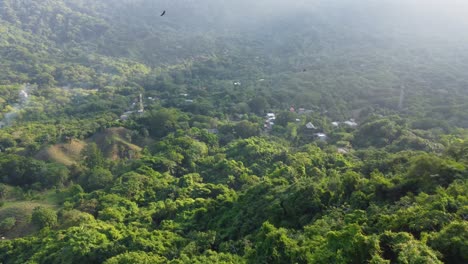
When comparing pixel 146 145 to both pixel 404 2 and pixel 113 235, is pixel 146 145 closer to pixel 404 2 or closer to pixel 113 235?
pixel 113 235

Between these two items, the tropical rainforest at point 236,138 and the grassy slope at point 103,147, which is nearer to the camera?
the tropical rainforest at point 236,138

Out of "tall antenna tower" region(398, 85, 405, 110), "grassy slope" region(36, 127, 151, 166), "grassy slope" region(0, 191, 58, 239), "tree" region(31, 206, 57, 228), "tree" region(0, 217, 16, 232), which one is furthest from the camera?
"tall antenna tower" region(398, 85, 405, 110)

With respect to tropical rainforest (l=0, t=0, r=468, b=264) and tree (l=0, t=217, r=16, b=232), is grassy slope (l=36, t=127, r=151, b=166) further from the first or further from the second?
tree (l=0, t=217, r=16, b=232)

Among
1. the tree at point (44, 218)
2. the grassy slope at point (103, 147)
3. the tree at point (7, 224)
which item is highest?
the tree at point (44, 218)

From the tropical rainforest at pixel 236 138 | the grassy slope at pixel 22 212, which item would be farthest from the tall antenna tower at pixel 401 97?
the grassy slope at pixel 22 212

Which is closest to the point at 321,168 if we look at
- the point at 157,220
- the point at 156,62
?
the point at 157,220

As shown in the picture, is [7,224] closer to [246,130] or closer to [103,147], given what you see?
[103,147]

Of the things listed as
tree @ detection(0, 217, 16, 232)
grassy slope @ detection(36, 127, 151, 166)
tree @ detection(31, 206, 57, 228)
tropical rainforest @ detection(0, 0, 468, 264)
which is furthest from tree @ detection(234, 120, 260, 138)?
tree @ detection(0, 217, 16, 232)

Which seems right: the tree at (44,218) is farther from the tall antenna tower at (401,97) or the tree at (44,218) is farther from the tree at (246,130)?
the tall antenna tower at (401,97)
